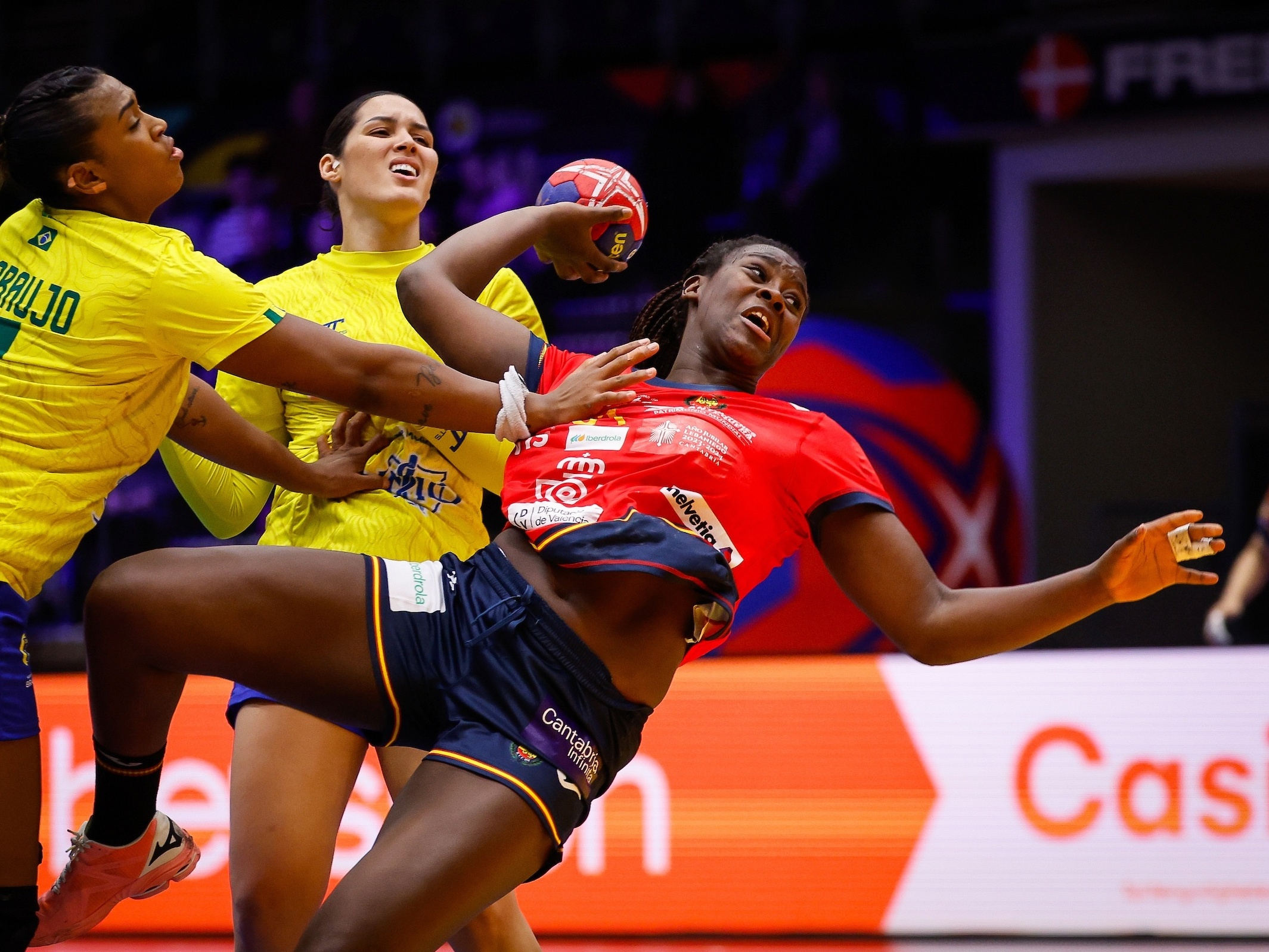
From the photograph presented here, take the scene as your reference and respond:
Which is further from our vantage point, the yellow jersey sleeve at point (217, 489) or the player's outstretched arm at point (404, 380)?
the yellow jersey sleeve at point (217, 489)

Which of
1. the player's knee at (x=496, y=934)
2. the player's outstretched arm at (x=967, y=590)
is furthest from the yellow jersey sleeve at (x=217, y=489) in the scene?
the player's outstretched arm at (x=967, y=590)

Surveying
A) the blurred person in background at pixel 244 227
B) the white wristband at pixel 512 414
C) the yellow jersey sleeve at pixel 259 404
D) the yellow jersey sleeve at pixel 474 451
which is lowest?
the blurred person in background at pixel 244 227

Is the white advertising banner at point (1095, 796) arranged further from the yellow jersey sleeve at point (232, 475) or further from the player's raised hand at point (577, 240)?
the yellow jersey sleeve at point (232, 475)

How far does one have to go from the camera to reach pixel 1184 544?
2.47 meters

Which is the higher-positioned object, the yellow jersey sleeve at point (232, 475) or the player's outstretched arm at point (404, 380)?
the player's outstretched arm at point (404, 380)

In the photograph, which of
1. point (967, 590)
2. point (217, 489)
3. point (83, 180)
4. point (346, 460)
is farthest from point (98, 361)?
point (967, 590)

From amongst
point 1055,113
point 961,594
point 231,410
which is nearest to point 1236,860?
point 961,594

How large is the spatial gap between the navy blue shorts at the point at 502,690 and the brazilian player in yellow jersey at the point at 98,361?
0.38 meters

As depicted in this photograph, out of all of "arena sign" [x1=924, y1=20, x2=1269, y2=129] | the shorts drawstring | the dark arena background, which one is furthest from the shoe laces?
"arena sign" [x1=924, y1=20, x2=1269, y2=129]

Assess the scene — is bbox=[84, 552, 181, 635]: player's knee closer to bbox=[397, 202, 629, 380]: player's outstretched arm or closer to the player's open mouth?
bbox=[397, 202, 629, 380]: player's outstretched arm

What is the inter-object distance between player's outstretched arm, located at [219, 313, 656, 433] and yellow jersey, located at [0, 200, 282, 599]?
0.06 metres

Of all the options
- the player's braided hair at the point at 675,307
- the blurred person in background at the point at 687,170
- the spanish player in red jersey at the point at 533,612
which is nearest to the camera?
the spanish player in red jersey at the point at 533,612

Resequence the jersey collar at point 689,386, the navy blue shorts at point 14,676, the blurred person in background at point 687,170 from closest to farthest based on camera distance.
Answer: the navy blue shorts at point 14,676 < the jersey collar at point 689,386 < the blurred person in background at point 687,170

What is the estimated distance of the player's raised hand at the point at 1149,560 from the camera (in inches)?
97.4
